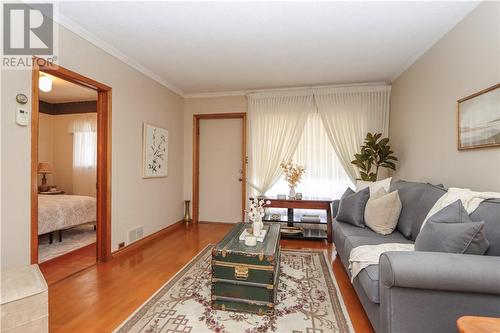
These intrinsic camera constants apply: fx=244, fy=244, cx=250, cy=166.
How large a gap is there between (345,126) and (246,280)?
320 cm

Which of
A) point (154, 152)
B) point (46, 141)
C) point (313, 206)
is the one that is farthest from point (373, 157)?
point (46, 141)

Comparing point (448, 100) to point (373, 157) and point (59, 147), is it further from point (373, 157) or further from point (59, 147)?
point (59, 147)

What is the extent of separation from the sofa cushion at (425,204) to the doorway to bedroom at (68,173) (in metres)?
3.24

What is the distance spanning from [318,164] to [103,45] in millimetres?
3518

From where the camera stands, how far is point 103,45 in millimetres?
2787

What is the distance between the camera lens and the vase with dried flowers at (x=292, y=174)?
4.04 m

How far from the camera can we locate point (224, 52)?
298 centimetres

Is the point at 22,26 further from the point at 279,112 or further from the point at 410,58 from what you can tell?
the point at 410,58

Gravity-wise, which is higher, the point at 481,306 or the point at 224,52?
the point at 224,52

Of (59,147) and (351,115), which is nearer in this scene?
(351,115)

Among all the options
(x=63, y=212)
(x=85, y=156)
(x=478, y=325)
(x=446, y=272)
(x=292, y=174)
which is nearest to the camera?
(x=478, y=325)

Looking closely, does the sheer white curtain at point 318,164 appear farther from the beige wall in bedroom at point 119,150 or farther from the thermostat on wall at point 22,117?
the thermostat on wall at point 22,117

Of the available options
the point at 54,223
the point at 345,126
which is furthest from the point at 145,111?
the point at 345,126
